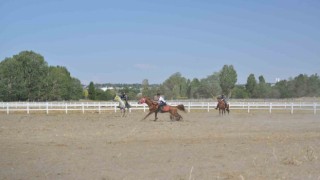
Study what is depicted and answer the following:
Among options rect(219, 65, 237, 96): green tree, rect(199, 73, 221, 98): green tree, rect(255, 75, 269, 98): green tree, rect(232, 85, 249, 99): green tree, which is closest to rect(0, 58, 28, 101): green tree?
rect(199, 73, 221, 98): green tree

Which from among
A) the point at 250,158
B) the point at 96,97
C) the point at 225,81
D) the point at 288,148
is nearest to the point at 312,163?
the point at 250,158

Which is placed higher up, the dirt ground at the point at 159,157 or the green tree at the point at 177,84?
the green tree at the point at 177,84

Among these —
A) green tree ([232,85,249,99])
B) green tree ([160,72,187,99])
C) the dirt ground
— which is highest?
green tree ([160,72,187,99])

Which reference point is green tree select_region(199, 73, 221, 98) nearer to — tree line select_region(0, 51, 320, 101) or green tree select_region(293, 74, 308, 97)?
tree line select_region(0, 51, 320, 101)

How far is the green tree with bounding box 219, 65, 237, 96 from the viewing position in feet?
461

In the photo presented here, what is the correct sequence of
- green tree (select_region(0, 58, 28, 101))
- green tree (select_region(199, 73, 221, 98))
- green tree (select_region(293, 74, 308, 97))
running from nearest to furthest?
1. green tree (select_region(0, 58, 28, 101))
2. green tree (select_region(199, 73, 221, 98))
3. green tree (select_region(293, 74, 308, 97))

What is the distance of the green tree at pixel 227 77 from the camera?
461 ft

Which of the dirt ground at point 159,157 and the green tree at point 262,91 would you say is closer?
the dirt ground at point 159,157

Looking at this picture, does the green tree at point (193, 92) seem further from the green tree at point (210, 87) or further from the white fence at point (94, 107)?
the white fence at point (94, 107)

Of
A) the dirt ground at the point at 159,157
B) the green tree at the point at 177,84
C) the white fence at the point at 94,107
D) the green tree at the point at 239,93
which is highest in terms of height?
the green tree at the point at 177,84

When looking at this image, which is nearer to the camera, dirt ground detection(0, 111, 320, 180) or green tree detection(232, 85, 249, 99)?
dirt ground detection(0, 111, 320, 180)

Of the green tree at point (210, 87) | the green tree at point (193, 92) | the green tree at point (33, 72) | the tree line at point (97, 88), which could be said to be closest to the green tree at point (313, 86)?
the tree line at point (97, 88)

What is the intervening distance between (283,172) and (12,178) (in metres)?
6.44

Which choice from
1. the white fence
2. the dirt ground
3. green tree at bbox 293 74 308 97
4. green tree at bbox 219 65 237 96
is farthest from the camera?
green tree at bbox 293 74 308 97
